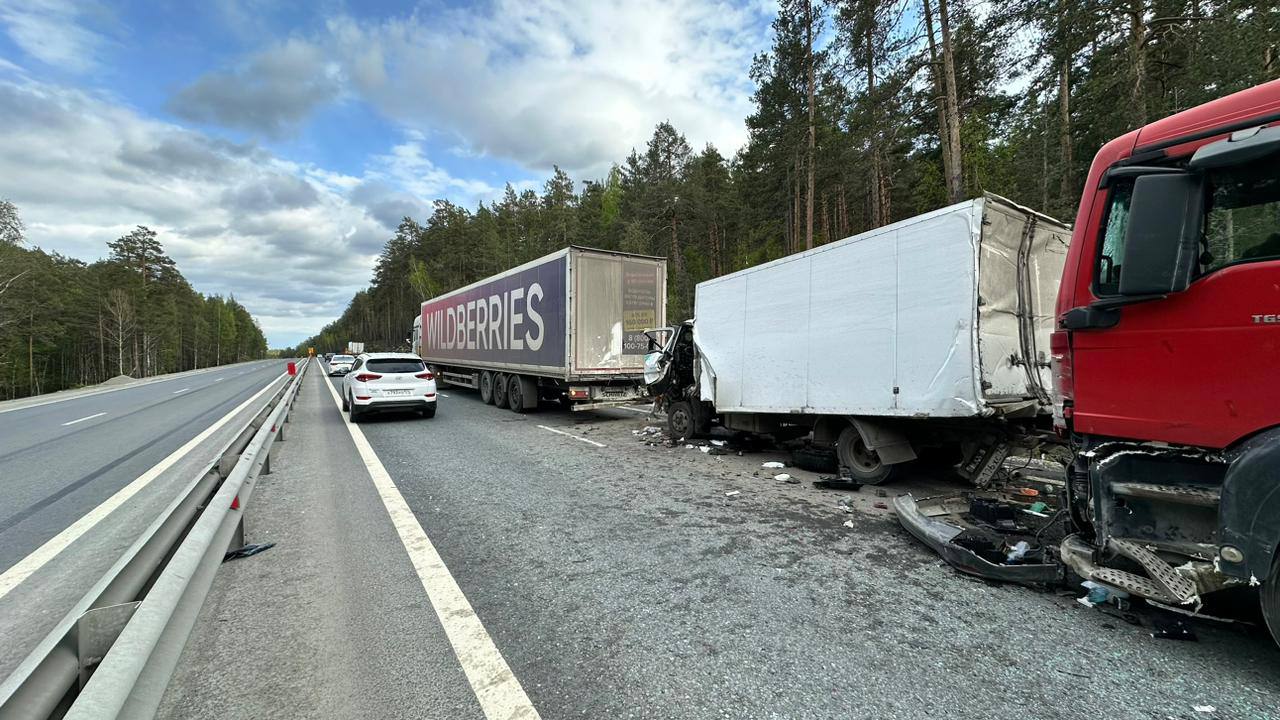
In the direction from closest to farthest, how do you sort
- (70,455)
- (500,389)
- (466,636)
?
(466,636), (70,455), (500,389)

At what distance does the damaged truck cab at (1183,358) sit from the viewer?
2.29 meters

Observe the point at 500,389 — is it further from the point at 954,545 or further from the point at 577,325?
the point at 954,545

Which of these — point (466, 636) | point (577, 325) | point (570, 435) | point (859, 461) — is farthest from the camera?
point (577, 325)

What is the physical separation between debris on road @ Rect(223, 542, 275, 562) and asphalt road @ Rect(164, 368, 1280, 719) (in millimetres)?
145

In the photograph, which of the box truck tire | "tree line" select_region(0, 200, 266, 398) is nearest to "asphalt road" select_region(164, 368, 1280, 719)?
the box truck tire

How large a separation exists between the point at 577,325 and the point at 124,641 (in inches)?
368

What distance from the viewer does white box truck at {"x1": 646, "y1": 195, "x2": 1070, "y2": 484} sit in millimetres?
4777

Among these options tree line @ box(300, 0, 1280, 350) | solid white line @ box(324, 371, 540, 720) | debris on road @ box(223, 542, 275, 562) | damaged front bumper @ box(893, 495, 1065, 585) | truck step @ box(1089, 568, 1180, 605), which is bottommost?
debris on road @ box(223, 542, 275, 562)

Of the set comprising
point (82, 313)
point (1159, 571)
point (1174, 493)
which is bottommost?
point (1159, 571)

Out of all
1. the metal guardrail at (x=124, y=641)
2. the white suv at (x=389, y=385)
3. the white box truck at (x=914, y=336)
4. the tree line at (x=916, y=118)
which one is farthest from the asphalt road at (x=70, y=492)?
the tree line at (x=916, y=118)

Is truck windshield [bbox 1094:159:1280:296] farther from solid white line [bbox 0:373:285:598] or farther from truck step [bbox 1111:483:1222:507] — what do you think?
solid white line [bbox 0:373:285:598]

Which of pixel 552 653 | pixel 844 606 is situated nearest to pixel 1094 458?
pixel 844 606

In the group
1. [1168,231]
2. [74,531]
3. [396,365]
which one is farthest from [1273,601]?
[396,365]

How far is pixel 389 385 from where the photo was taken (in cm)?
1089
